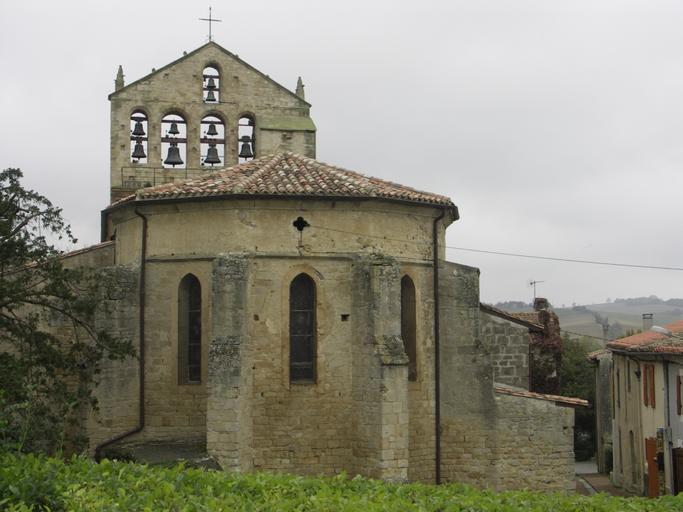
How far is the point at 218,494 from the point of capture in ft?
34.6

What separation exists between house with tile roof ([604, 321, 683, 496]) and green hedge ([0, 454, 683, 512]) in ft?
56.4

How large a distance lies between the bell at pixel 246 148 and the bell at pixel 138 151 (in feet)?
9.37

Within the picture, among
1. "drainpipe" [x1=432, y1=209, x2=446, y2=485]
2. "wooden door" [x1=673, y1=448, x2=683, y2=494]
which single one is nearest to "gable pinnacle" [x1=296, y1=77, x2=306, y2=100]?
"drainpipe" [x1=432, y1=209, x2=446, y2=485]

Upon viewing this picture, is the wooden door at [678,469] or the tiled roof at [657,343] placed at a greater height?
the tiled roof at [657,343]

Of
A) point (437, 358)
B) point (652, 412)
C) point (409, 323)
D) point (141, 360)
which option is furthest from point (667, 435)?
point (141, 360)

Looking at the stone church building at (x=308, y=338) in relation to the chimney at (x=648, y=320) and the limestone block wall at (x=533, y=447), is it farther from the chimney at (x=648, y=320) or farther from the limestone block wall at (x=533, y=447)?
the chimney at (x=648, y=320)

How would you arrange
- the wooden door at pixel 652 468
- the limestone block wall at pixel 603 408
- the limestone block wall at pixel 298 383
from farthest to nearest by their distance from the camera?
the limestone block wall at pixel 603 408 < the wooden door at pixel 652 468 < the limestone block wall at pixel 298 383

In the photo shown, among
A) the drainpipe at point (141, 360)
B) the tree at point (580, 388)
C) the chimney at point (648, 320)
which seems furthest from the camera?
the tree at point (580, 388)

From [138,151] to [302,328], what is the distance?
10.3 m

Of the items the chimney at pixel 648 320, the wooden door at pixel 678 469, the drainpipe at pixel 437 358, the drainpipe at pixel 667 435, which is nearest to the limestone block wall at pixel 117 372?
the drainpipe at pixel 437 358

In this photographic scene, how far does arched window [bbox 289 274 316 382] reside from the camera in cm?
1994

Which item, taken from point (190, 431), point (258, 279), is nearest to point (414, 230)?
point (258, 279)

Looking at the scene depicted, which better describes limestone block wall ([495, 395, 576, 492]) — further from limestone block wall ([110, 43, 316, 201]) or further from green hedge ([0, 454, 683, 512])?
limestone block wall ([110, 43, 316, 201])

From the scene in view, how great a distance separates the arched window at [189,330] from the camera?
805 inches
